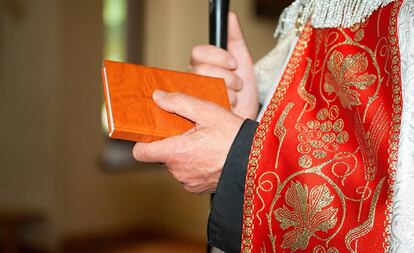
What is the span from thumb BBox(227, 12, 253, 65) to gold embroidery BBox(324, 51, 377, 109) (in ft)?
1.15

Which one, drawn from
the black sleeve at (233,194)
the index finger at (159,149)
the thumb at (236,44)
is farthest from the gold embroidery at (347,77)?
the thumb at (236,44)

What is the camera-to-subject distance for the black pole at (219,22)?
3.63ft

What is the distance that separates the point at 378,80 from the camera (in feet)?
2.71

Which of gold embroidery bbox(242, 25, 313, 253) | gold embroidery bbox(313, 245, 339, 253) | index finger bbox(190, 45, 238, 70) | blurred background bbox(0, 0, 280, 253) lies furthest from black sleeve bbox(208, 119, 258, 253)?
blurred background bbox(0, 0, 280, 253)

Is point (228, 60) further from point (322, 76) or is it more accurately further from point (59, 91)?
point (59, 91)

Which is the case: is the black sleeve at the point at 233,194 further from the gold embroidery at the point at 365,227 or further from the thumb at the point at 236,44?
the thumb at the point at 236,44

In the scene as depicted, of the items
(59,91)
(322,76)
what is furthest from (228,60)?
(59,91)

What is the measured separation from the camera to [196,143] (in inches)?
34.7

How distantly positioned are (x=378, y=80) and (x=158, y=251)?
3.71 m

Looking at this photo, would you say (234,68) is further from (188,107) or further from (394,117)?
(394,117)

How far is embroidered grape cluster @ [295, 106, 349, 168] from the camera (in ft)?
2.70

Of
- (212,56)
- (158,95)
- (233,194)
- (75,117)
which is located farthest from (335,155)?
(75,117)

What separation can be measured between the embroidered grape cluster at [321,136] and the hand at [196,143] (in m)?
0.10

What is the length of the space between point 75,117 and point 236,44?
3.12 meters
